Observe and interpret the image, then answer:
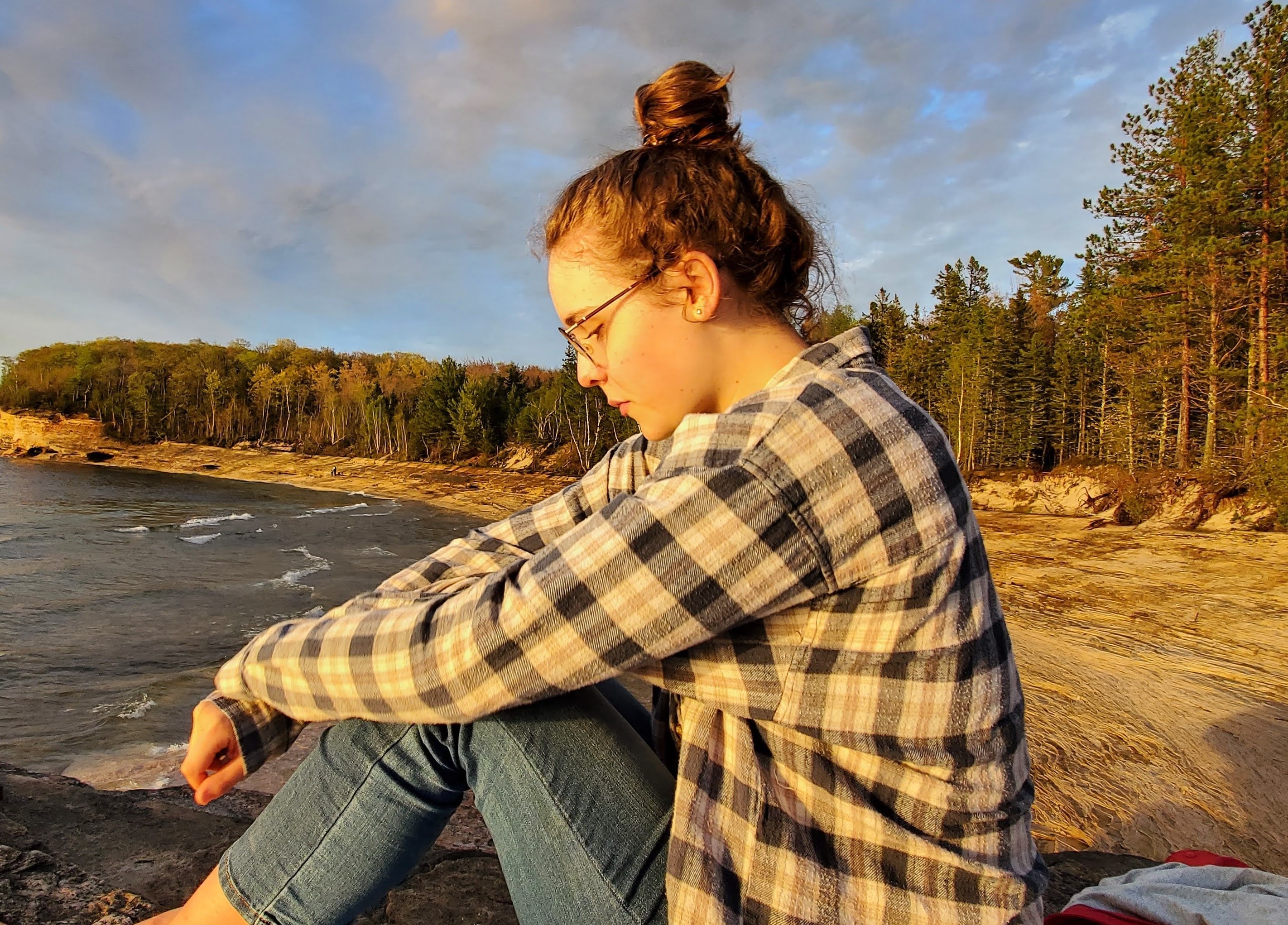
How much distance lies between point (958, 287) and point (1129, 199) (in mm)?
17822

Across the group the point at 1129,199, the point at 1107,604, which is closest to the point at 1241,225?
the point at 1129,199

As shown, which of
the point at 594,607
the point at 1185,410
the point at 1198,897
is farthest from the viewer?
the point at 1185,410

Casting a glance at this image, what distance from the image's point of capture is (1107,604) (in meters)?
9.65

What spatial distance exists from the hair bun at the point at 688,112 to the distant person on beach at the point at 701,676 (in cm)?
7

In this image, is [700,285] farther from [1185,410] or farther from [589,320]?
[1185,410]

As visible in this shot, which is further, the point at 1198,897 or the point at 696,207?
the point at 1198,897

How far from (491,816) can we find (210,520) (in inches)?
1082

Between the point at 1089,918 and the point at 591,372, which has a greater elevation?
the point at 591,372

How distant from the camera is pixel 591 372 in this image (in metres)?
1.30

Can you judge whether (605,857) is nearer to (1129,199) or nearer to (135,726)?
(135,726)

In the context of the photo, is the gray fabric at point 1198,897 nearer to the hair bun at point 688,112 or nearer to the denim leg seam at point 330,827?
the denim leg seam at point 330,827

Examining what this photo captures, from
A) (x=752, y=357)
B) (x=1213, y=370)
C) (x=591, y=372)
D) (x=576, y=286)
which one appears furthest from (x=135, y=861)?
(x=1213, y=370)

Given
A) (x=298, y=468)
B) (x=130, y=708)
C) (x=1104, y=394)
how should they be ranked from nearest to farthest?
(x=130, y=708) < (x=1104, y=394) < (x=298, y=468)

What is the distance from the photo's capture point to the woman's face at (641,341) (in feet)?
3.84
